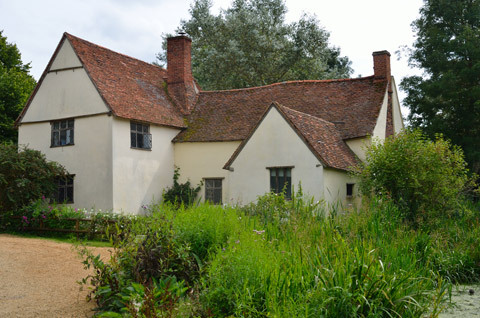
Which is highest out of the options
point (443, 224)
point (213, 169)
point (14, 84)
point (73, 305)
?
point (14, 84)

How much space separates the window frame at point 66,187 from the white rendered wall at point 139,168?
2277 millimetres

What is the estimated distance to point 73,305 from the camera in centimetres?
855

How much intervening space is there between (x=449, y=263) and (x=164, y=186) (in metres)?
16.0

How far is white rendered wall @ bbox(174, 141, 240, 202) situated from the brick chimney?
2819 millimetres

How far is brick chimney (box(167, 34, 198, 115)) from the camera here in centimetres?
2679

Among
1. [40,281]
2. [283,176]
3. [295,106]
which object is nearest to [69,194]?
[283,176]

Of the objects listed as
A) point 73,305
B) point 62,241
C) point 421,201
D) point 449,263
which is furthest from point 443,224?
point 62,241

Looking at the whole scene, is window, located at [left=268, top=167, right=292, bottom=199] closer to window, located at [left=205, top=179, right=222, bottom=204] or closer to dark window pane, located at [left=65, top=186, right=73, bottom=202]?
window, located at [left=205, top=179, right=222, bottom=204]

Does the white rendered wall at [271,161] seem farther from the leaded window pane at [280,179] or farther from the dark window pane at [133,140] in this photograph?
the dark window pane at [133,140]

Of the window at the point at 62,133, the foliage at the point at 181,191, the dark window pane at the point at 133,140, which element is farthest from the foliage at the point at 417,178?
the window at the point at 62,133

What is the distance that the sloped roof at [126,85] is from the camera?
22391mm

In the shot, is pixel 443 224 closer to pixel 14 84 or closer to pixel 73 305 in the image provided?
pixel 73 305

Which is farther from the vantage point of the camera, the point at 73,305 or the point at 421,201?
the point at 421,201

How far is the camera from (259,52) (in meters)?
37.5
